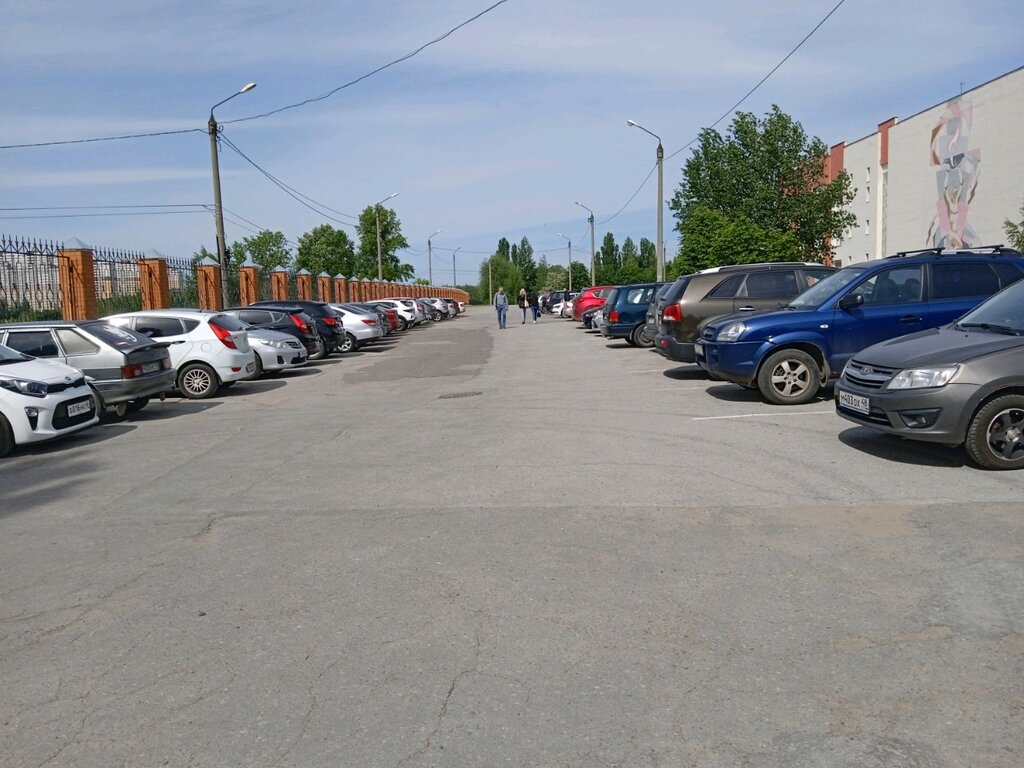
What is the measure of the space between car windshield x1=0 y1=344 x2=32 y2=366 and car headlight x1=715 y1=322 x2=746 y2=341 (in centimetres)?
887

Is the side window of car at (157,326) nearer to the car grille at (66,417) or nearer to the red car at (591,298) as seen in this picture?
the car grille at (66,417)

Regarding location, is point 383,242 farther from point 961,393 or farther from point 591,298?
point 961,393

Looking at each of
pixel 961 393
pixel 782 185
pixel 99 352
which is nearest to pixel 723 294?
pixel 961 393

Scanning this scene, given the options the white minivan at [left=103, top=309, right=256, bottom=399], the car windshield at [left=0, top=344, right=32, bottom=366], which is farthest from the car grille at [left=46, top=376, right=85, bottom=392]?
the white minivan at [left=103, top=309, right=256, bottom=399]

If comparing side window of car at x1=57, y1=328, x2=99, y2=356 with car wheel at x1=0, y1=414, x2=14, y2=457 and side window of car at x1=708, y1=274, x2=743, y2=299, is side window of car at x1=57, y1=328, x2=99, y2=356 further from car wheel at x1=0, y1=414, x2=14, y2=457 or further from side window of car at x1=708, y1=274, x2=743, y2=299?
side window of car at x1=708, y1=274, x2=743, y2=299

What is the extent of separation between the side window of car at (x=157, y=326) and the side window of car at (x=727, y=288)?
9105 millimetres

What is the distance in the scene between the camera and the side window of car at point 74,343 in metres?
12.8

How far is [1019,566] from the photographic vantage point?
17.1 feet

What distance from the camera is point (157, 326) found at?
623 inches

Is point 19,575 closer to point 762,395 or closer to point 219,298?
point 762,395

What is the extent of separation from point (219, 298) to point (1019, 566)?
2941cm

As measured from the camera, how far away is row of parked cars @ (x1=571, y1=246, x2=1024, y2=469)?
7.58 meters

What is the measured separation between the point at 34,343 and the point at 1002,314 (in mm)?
12212

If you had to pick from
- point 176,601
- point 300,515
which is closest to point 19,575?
point 176,601
